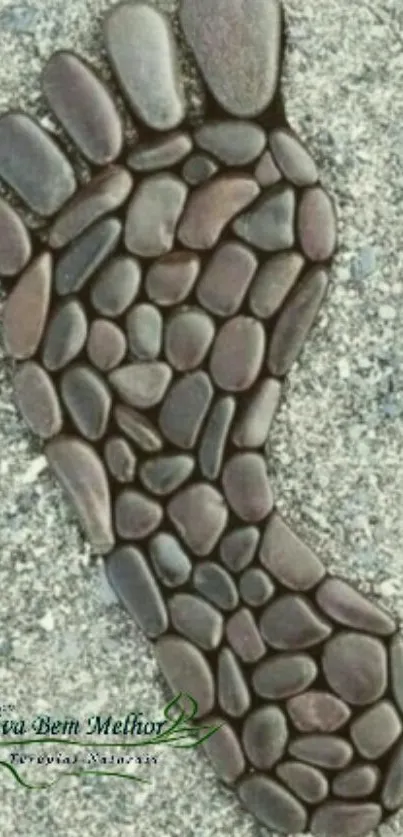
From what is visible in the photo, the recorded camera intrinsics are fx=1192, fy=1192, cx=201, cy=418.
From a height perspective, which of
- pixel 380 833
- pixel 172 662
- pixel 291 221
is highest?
pixel 291 221

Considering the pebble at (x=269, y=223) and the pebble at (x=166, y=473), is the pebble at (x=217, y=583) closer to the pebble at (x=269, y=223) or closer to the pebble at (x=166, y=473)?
the pebble at (x=166, y=473)

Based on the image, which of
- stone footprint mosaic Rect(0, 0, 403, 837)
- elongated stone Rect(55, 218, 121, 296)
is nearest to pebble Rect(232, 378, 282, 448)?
stone footprint mosaic Rect(0, 0, 403, 837)

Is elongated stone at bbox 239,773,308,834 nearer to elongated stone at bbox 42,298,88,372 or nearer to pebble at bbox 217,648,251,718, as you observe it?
pebble at bbox 217,648,251,718

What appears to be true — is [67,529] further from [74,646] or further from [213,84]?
[213,84]

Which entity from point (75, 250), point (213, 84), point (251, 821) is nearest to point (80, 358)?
point (75, 250)

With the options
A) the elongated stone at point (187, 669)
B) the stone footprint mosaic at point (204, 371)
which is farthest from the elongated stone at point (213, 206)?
the elongated stone at point (187, 669)

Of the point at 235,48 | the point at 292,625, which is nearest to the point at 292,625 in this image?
the point at 292,625

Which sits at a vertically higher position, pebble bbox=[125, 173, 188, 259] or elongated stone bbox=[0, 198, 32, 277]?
elongated stone bbox=[0, 198, 32, 277]
